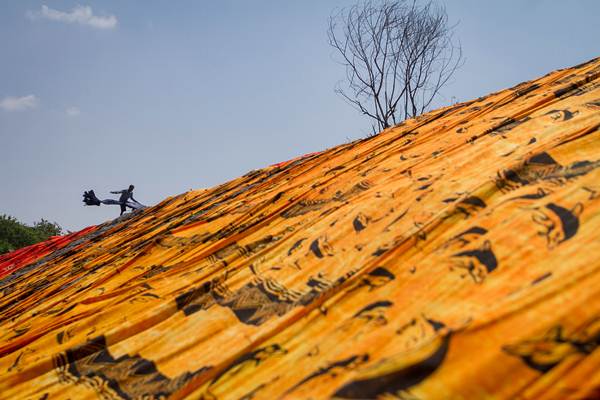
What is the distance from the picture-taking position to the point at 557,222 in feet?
3.72

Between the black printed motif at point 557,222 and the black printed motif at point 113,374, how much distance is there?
2.90ft

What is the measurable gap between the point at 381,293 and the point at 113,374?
782 millimetres

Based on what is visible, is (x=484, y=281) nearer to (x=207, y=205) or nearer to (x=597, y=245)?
(x=597, y=245)

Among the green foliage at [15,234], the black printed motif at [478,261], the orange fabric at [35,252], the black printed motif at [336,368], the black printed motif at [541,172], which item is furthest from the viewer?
the green foliage at [15,234]

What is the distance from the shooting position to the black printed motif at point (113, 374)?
3.96 feet

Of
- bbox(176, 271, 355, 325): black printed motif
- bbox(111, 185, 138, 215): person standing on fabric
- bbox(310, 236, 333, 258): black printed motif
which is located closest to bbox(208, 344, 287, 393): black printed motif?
bbox(176, 271, 355, 325): black printed motif

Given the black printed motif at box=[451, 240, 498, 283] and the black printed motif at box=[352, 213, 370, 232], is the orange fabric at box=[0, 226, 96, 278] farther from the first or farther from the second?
the black printed motif at box=[451, 240, 498, 283]

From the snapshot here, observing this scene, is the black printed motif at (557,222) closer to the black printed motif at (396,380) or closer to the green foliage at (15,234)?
the black printed motif at (396,380)

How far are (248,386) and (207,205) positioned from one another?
2314mm

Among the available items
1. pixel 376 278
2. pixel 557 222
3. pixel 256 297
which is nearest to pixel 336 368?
pixel 376 278

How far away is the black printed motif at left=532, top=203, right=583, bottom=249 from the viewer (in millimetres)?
1077

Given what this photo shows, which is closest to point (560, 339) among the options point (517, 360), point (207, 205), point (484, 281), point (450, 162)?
point (517, 360)

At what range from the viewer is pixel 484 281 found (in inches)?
41.1

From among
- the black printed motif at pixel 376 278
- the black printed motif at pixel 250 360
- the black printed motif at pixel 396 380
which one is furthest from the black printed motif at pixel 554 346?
the black printed motif at pixel 250 360
